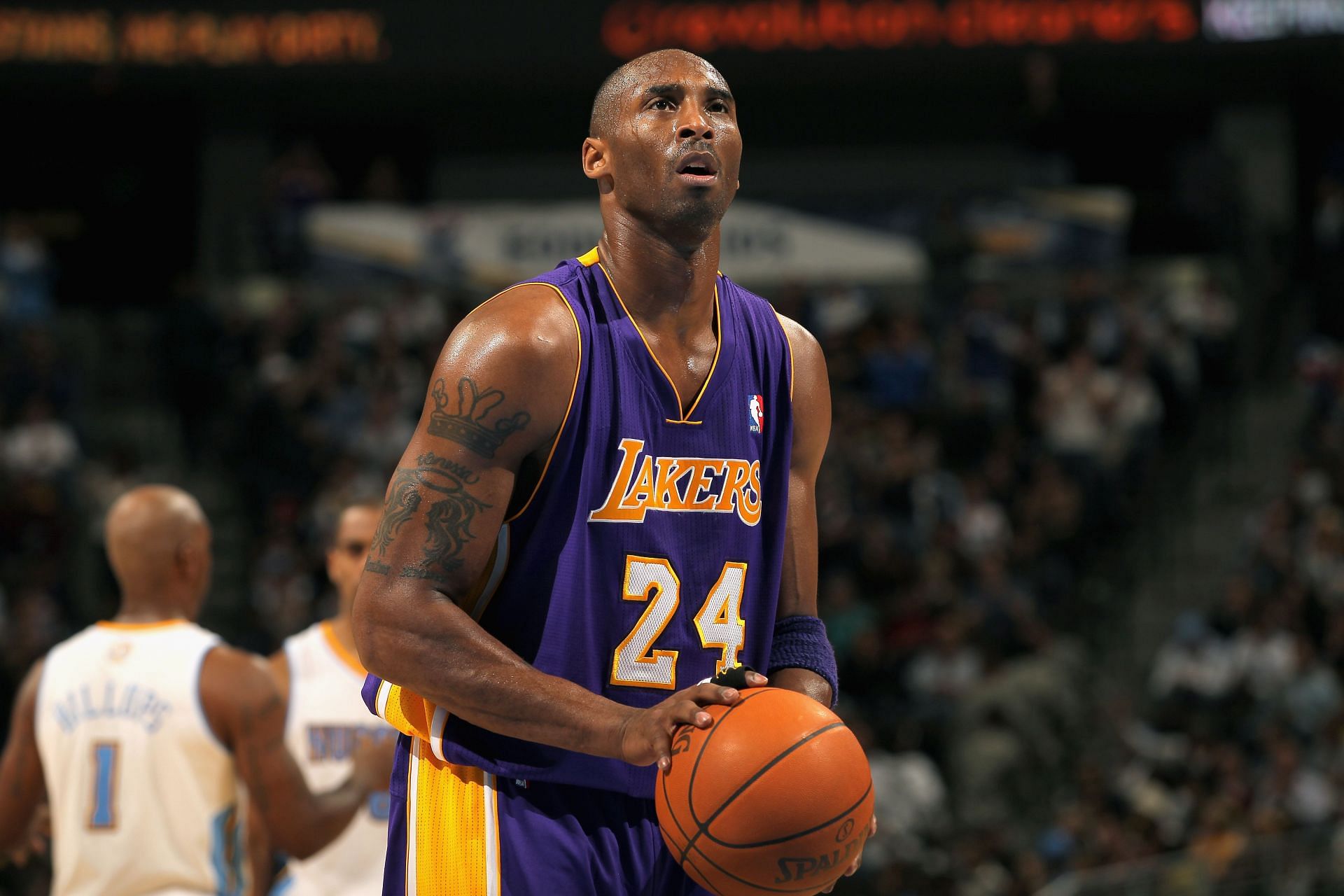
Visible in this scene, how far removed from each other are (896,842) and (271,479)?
231 inches

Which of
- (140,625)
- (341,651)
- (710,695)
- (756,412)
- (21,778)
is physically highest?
(756,412)

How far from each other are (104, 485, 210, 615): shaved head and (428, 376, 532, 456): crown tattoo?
7.55 feet

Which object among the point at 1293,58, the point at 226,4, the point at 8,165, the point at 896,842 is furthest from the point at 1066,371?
the point at 8,165

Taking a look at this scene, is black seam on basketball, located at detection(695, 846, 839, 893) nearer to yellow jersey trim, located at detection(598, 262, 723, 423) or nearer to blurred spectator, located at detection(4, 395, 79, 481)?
yellow jersey trim, located at detection(598, 262, 723, 423)

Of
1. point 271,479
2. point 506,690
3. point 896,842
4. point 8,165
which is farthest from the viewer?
point 8,165

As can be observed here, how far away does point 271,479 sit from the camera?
13508mm

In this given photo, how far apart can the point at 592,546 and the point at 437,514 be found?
300mm

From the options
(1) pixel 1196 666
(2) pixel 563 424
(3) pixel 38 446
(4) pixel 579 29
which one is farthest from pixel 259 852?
(4) pixel 579 29

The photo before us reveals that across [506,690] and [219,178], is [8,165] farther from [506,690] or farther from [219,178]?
[506,690]

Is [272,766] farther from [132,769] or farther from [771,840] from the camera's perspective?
[771,840]

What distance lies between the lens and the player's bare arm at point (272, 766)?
4.88m

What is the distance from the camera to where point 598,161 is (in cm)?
A: 339

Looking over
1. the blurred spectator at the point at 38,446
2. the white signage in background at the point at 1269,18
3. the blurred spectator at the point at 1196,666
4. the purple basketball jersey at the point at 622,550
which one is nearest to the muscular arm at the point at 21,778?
the purple basketball jersey at the point at 622,550

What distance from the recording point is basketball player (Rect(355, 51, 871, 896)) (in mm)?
2979
